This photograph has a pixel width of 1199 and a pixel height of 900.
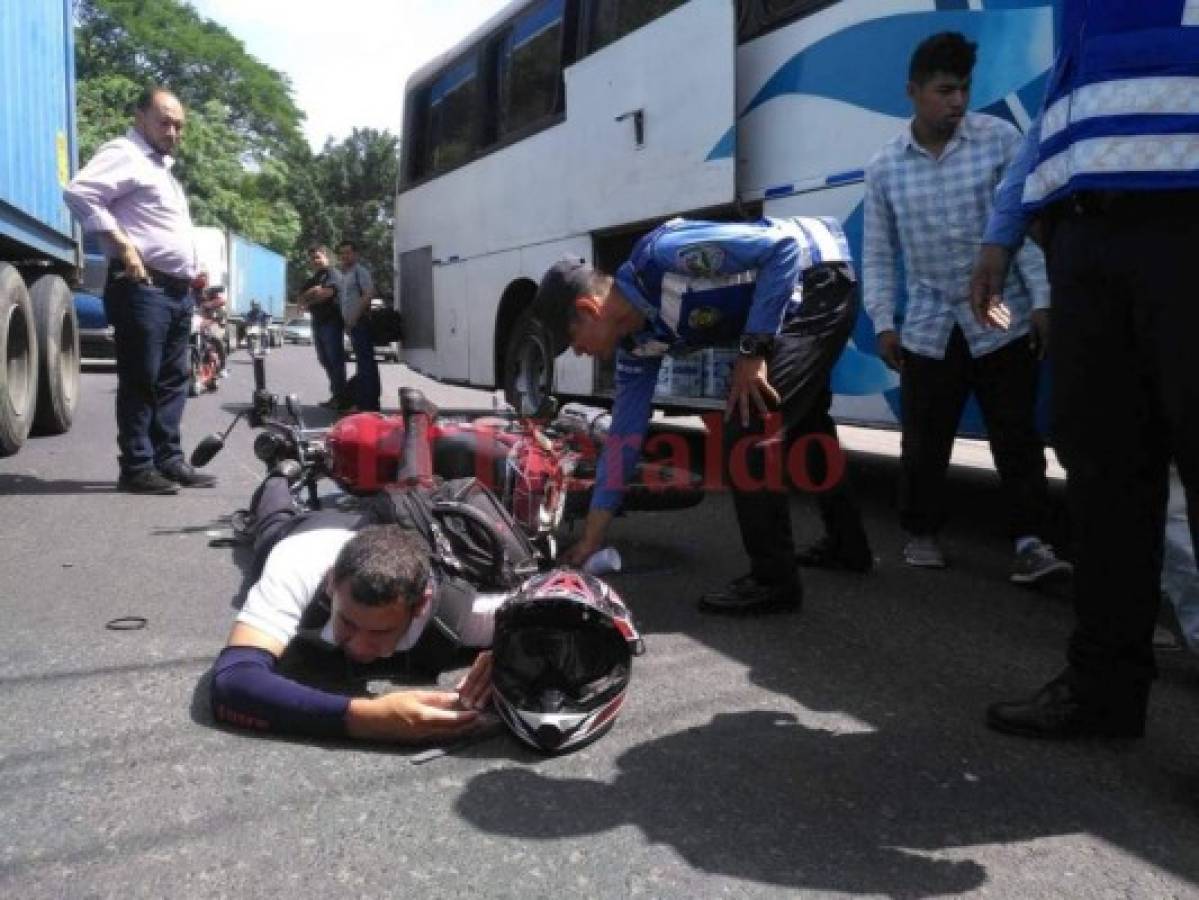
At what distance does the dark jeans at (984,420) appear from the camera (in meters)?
3.50

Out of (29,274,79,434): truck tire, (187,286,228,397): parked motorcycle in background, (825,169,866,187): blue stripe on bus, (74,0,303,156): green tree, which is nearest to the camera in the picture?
(825,169,866,187): blue stripe on bus

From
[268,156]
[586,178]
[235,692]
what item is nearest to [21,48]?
[586,178]

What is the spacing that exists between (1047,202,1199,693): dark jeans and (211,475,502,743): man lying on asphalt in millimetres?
1340

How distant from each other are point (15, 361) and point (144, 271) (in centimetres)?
179

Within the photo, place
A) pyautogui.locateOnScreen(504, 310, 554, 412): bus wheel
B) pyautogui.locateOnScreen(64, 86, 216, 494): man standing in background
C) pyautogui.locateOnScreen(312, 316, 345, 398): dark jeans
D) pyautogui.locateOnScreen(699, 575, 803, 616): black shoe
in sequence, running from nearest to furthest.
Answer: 1. pyautogui.locateOnScreen(699, 575, 803, 616): black shoe
2. pyautogui.locateOnScreen(64, 86, 216, 494): man standing in background
3. pyautogui.locateOnScreen(504, 310, 554, 412): bus wheel
4. pyautogui.locateOnScreen(312, 316, 345, 398): dark jeans

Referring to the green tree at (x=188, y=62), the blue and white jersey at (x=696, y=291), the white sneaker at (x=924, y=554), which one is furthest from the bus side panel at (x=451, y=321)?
the green tree at (x=188, y=62)

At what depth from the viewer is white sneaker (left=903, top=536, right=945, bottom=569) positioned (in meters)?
3.89

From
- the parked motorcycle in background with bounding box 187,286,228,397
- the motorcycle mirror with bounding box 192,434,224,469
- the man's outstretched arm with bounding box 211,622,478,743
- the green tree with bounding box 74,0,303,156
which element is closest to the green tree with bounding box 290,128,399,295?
the green tree with bounding box 74,0,303,156

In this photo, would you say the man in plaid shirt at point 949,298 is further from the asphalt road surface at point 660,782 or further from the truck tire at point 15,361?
the truck tire at point 15,361

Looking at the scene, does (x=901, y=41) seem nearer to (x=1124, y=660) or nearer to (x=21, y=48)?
(x=1124, y=660)

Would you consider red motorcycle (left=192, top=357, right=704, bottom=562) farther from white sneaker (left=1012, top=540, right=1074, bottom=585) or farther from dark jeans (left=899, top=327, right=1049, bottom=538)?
white sneaker (left=1012, top=540, right=1074, bottom=585)

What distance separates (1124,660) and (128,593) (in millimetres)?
2910

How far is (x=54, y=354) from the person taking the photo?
6.61 m

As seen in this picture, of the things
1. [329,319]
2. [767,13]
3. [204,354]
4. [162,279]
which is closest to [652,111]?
[767,13]
